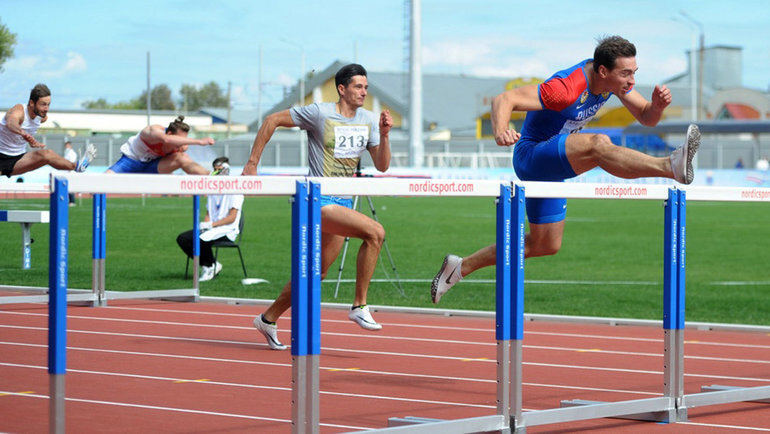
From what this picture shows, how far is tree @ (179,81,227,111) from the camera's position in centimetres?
12262

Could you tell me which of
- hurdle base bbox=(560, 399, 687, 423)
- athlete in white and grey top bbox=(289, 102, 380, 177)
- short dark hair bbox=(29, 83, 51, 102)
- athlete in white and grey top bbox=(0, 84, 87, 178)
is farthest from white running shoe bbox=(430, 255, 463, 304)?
short dark hair bbox=(29, 83, 51, 102)

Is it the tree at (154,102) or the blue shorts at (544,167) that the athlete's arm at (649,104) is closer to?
the blue shorts at (544,167)

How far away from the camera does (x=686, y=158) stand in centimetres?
595

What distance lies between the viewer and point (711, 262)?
60.3ft

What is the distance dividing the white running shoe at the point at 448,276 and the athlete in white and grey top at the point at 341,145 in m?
0.47

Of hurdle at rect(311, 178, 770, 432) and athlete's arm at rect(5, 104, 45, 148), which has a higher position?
athlete's arm at rect(5, 104, 45, 148)

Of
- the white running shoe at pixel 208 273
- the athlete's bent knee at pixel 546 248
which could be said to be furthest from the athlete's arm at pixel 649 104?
the white running shoe at pixel 208 273

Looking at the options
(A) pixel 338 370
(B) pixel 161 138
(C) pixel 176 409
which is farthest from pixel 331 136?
(B) pixel 161 138

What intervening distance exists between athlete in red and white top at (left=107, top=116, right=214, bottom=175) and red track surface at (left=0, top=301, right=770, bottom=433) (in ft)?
6.58

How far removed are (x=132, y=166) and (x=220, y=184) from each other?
846cm

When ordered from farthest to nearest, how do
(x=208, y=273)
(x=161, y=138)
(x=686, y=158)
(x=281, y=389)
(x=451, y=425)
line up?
1. (x=208, y=273)
2. (x=161, y=138)
3. (x=281, y=389)
4. (x=686, y=158)
5. (x=451, y=425)

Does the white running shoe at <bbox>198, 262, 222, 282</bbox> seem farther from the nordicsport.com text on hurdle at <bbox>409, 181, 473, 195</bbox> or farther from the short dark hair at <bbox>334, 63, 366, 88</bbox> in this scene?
the nordicsport.com text on hurdle at <bbox>409, 181, 473, 195</bbox>

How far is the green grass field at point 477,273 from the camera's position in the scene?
507 inches

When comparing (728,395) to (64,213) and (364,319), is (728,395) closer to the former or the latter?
(364,319)
